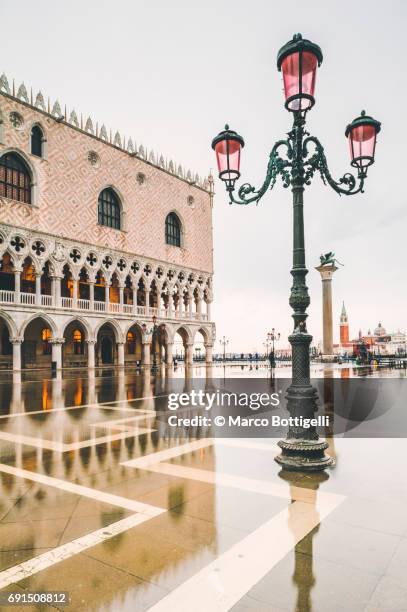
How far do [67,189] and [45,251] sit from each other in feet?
16.8

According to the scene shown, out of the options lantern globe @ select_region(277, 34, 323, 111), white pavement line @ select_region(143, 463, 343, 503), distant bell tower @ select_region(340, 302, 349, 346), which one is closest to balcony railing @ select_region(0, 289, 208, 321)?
white pavement line @ select_region(143, 463, 343, 503)

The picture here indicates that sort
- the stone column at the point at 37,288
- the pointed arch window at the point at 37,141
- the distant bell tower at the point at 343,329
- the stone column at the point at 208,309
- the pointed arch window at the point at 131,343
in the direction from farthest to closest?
the distant bell tower at the point at 343,329, the stone column at the point at 208,309, the pointed arch window at the point at 131,343, the pointed arch window at the point at 37,141, the stone column at the point at 37,288

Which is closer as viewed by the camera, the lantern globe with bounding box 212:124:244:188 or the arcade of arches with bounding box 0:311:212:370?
the lantern globe with bounding box 212:124:244:188

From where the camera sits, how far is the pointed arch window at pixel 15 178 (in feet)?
88.0

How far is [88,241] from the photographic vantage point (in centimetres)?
3158

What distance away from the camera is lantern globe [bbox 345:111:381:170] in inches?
217

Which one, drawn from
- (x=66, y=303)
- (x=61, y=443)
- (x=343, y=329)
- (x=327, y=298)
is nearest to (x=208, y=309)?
(x=327, y=298)

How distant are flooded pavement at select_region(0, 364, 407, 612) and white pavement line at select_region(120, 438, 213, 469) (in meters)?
0.02

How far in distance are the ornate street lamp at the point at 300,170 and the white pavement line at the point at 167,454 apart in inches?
54.1

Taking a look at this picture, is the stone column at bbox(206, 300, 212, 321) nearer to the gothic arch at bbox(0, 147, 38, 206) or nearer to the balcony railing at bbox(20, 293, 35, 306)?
the balcony railing at bbox(20, 293, 35, 306)

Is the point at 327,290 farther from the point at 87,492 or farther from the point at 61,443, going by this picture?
the point at 87,492

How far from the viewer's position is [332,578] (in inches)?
101

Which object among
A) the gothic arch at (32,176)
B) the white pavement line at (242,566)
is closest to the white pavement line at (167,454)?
the white pavement line at (242,566)

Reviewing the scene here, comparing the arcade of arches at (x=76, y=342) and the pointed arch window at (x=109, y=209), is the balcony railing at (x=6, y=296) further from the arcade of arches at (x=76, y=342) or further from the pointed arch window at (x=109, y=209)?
the pointed arch window at (x=109, y=209)
